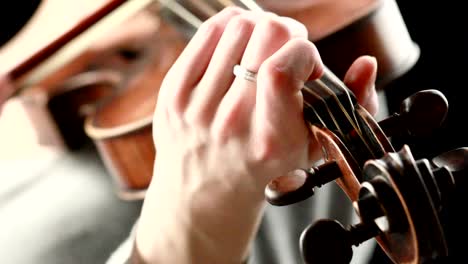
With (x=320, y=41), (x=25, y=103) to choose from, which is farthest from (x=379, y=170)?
(x=25, y=103)

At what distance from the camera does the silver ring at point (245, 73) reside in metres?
0.53

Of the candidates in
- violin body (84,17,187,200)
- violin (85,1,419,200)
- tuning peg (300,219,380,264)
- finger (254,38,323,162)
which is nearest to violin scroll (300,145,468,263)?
tuning peg (300,219,380,264)

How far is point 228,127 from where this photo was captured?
21.6 inches

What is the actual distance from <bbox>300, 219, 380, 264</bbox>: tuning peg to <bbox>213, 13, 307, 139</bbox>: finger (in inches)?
6.6

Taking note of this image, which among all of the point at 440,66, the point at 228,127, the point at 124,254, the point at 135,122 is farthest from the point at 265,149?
the point at 440,66

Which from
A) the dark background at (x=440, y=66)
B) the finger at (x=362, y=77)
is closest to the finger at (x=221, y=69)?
the finger at (x=362, y=77)

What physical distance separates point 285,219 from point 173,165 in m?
0.31

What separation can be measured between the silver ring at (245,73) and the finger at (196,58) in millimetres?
39

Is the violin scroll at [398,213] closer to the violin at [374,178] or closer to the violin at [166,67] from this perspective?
the violin at [374,178]

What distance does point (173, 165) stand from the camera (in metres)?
0.61

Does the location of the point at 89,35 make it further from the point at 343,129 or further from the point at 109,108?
the point at 343,129

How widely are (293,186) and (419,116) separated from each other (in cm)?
16

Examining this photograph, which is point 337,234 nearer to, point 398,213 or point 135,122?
point 398,213

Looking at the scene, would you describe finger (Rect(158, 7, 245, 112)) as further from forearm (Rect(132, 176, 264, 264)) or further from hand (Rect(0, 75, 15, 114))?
hand (Rect(0, 75, 15, 114))
